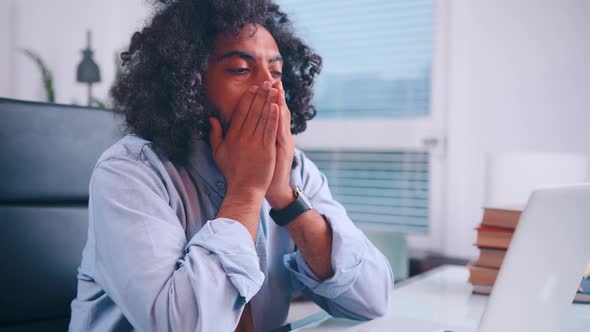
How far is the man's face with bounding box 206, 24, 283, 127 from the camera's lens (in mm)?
1060

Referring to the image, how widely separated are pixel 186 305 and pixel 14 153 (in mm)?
521

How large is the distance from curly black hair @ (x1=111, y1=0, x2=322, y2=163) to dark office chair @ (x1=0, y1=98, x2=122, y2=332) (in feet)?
0.42

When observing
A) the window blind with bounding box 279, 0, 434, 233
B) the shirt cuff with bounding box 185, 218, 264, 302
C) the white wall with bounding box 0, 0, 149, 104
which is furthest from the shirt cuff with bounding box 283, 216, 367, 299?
the white wall with bounding box 0, 0, 149, 104

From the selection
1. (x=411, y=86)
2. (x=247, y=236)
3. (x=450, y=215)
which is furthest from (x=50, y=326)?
(x=411, y=86)

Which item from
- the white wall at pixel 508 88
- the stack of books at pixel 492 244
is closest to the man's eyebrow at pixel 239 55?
the stack of books at pixel 492 244

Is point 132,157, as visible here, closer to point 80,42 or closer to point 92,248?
point 92,248

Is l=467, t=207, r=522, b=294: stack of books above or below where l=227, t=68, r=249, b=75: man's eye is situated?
below

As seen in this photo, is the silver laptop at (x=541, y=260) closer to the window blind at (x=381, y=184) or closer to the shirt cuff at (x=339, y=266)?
the shirt cuff at (x=339, y=266)

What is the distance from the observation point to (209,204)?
1.05 m

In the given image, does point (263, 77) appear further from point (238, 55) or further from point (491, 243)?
point (491, 243)

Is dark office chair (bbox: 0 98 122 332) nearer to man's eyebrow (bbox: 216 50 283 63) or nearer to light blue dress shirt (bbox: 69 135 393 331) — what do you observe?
light blue dress shirt (bbox: 69 135 393 331)

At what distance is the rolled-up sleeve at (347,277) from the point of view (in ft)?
3.34

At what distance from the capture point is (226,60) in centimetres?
107

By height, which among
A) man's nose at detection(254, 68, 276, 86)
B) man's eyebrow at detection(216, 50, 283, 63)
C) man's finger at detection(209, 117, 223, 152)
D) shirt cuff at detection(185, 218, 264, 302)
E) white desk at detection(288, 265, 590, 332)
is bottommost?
white desk at detection(288, 265, 590, 332)
